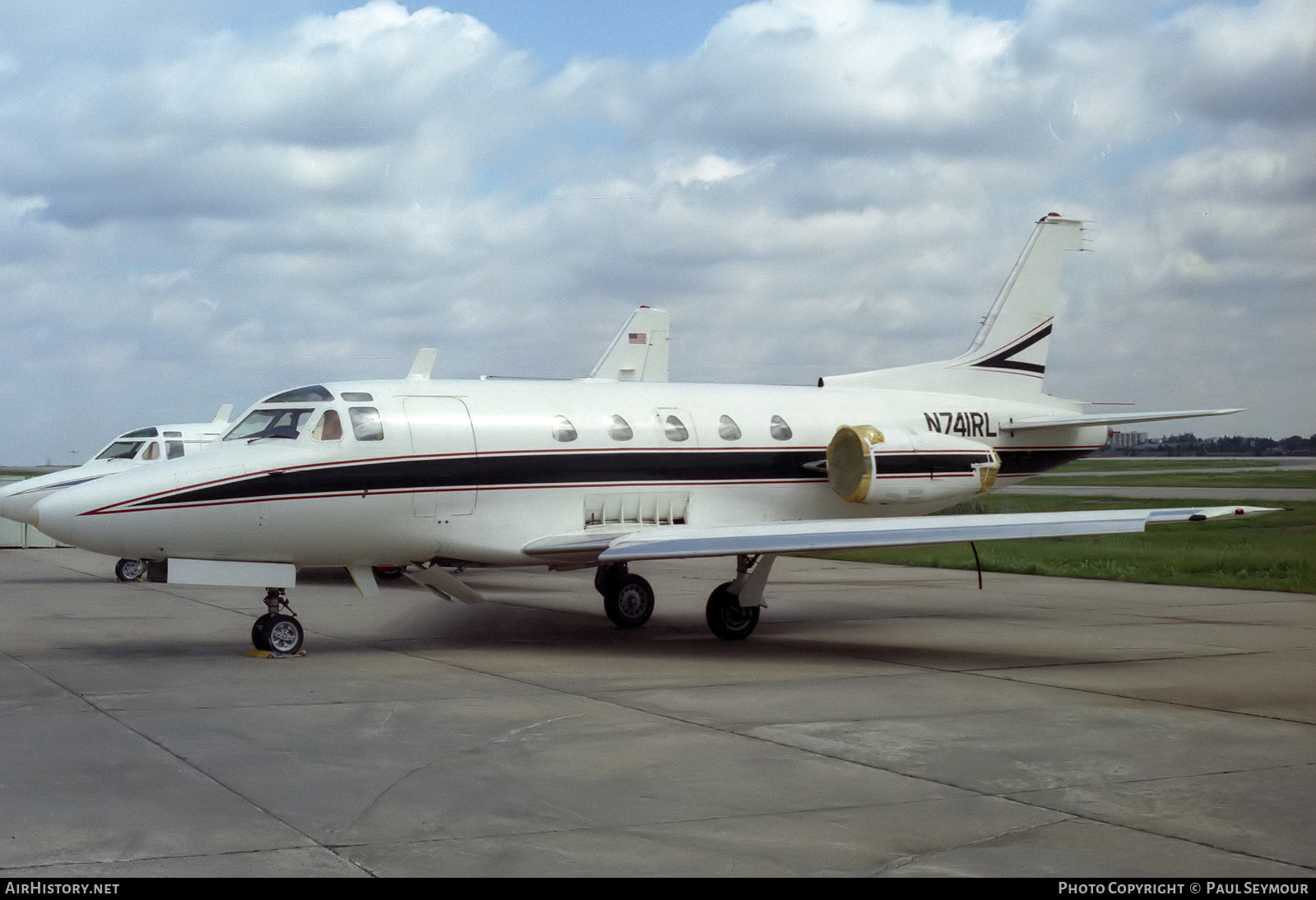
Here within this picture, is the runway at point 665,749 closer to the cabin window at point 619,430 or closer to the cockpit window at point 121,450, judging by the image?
the cabin window at point 619,430

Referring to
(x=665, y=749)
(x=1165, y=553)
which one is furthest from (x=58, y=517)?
(x=1165, y=553)

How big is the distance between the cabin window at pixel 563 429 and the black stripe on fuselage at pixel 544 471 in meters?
0.18

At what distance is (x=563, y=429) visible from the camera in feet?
48.9

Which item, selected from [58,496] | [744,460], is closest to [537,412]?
[744,460]

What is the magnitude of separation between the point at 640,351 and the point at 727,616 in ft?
51.8

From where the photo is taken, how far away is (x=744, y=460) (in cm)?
1606

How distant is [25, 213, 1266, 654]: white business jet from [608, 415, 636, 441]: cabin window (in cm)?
2

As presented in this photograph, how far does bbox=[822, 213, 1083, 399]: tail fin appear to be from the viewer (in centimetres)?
1852

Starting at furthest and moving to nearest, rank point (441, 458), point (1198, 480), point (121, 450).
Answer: point (1198, 480), point (121, 450), point (441, 458)

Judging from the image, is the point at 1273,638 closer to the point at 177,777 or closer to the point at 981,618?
the point at 981,618

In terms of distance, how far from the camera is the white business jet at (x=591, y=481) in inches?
512

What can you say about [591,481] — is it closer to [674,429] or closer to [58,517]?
[674,429]

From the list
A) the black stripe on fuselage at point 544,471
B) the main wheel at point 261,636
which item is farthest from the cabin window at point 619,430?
the main wheel at point 261,636

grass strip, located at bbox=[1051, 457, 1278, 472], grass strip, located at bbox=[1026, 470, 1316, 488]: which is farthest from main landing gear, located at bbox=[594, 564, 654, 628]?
grass strip, located at bbox=[1051, 457, 1278, 472]
